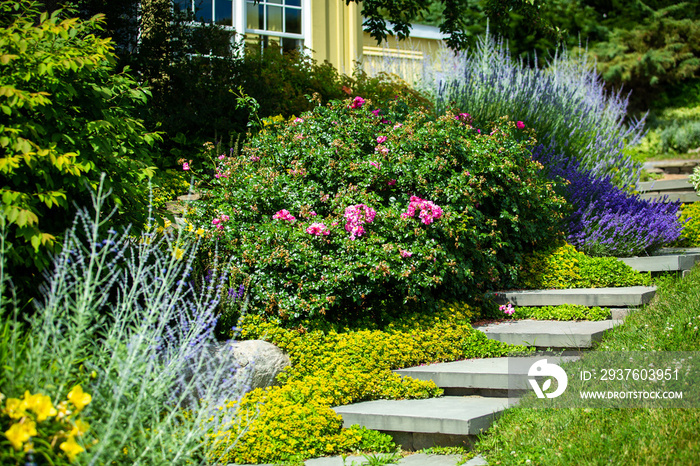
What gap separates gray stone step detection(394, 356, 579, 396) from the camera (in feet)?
13.2

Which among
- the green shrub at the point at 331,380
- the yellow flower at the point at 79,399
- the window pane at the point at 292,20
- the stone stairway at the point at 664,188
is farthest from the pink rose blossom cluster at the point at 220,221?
the stone stairway at the point at 664,188

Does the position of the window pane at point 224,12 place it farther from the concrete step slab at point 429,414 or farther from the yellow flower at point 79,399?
A: the yellow flower at point 79,399

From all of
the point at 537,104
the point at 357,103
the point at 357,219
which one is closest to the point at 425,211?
the point at 357,219

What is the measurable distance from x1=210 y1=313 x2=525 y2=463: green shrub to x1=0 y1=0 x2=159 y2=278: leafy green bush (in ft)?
Answer: 4.32

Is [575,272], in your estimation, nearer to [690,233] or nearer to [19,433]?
[690,233]

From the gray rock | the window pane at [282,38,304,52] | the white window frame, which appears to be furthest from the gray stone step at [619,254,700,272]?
the window pane at [282,38,304,52]

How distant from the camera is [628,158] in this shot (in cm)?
868

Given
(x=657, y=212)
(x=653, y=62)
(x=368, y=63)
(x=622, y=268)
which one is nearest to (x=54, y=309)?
(x=622, y=268)

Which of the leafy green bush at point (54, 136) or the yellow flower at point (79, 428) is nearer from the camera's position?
the yellow flower at point (79, 428)

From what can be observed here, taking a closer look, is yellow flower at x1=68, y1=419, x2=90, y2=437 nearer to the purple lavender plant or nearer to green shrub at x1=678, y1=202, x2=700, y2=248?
the purple lavender plant

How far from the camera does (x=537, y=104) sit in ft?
26.0

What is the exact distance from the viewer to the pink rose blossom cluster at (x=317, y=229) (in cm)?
468

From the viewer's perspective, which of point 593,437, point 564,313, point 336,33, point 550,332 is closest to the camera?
point 593,437

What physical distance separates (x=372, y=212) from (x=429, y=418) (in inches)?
67.3
